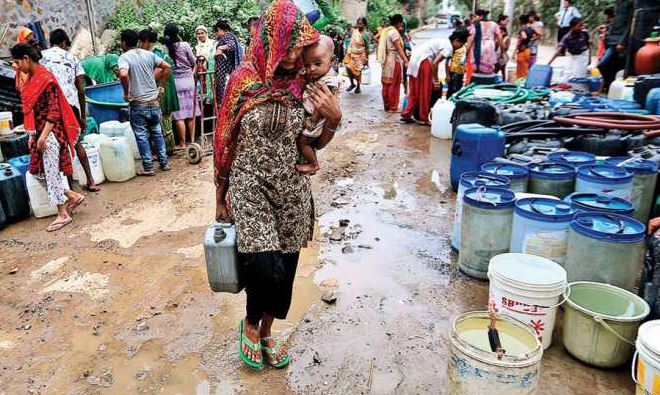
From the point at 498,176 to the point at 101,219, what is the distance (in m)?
3.83

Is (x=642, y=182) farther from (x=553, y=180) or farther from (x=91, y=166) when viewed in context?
(x=91, y=166)

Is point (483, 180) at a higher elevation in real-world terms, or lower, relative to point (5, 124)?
lower

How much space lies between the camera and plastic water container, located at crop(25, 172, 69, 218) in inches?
197

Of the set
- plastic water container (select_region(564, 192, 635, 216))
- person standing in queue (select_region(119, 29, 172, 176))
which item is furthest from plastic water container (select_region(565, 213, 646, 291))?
person standing in queue (select_region(119, 29, 172, 176))

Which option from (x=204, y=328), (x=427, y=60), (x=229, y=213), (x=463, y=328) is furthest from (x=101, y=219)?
(x=427, y=60)

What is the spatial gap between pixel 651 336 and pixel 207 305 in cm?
258

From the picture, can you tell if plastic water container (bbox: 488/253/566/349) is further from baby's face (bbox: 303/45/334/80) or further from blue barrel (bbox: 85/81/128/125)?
blue barrel (bbox: 85/81/128/125)

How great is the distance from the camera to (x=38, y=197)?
5059 mm

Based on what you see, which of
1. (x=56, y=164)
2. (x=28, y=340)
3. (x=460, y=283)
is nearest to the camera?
(x=28, y=340)

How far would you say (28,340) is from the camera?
10.3 feet

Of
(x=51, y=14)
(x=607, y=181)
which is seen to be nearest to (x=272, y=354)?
(x=607, y=181)

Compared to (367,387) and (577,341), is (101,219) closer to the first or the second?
(367,387)

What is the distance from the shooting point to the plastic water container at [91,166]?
5914mm

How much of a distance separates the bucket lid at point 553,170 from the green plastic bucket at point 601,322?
49.8 inches
